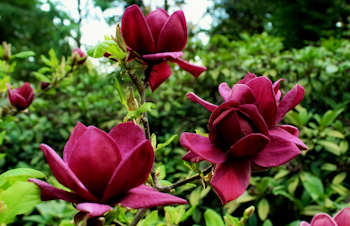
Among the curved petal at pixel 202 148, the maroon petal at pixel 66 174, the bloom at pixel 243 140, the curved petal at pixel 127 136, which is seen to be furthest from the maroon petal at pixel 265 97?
the maroon petal at pixel 66 174

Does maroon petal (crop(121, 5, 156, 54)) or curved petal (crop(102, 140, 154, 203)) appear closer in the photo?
Result: curved petal (crop(102, 140, 154, 203))

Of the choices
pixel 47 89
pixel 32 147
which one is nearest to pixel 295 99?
pixel 47 89

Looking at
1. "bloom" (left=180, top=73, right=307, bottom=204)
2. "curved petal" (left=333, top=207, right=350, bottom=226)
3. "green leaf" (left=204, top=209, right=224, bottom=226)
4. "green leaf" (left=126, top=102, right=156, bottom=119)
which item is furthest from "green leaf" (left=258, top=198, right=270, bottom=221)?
"green leaf" (left=126, top=102, right=156, bottom=119)

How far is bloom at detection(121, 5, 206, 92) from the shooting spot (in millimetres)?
502

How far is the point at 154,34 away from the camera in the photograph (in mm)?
542

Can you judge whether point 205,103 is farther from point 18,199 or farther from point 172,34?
point 18,199

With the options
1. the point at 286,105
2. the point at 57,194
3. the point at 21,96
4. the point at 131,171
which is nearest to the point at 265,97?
the point at 286,105

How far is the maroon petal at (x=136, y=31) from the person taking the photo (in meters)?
0.50

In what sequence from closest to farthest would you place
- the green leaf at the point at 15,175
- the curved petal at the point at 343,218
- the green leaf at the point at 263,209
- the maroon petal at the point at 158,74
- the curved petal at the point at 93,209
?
the curved petal at the point at 93,209
the green leaf at the point at 15,175
the curved petal at the point at 343,218
the maroon petal at the point at 158,74
the green leaf at the point at 263,209

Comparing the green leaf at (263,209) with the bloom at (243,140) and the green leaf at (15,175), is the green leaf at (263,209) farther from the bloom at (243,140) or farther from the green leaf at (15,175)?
the green leaf at (15,175)

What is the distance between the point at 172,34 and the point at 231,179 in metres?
0.33

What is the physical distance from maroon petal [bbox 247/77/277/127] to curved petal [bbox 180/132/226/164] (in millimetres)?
109

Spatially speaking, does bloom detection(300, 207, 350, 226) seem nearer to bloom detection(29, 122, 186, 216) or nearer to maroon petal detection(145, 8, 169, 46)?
bloom detection(29, 122, 186, 216)

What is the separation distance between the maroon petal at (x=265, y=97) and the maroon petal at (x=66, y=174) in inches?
A: 12.5
